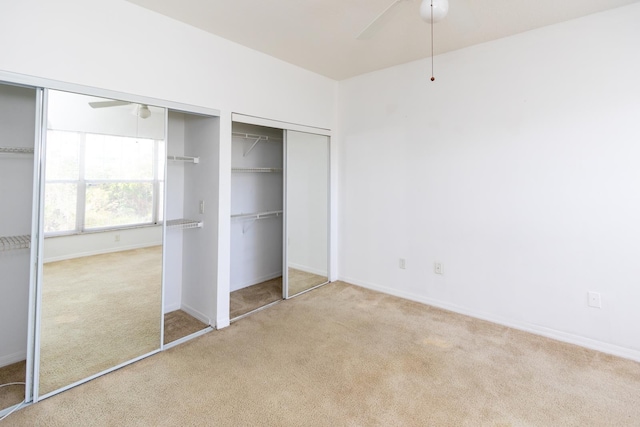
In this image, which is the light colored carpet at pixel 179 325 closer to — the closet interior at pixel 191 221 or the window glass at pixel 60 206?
the closet interior at pixel 191 221

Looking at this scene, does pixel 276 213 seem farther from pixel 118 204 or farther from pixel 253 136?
pixel 118 204

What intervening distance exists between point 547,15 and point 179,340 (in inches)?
160

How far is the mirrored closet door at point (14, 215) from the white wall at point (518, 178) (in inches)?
125

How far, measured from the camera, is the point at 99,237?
2.34 m

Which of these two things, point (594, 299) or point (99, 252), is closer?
point (99, 252)

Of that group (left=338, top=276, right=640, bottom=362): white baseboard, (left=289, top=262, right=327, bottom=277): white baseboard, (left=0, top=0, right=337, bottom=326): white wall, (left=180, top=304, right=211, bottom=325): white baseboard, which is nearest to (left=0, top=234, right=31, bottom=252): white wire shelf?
(left=0, top=0, right=337, bottom=326): white wall

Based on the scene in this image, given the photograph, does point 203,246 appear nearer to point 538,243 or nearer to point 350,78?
point 350,78

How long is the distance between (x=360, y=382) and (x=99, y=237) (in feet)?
7.11

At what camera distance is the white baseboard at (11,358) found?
7.32ft

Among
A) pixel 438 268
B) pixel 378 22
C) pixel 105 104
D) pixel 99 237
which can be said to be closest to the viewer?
pixel 378 22

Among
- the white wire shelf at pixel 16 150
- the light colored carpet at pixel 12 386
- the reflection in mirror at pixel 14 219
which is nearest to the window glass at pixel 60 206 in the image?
the reflection in mirror at pixel 14 219

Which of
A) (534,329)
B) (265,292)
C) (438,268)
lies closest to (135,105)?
(265,292)

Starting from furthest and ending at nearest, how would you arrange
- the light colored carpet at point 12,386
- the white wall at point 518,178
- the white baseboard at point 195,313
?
the white baseboard at point 195,313
the white wall at point 518,178
the light colored carpet at point 12,386

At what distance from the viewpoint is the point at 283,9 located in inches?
95.0
